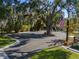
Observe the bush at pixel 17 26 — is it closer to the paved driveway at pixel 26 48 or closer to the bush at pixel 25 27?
the bush at pixel 25 27

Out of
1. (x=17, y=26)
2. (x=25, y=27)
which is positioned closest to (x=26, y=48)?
(x=17, y=26)

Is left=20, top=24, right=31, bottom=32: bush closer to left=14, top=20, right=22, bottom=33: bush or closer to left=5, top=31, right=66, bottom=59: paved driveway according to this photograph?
left=14, top=20, right=22, bottom=33: bush

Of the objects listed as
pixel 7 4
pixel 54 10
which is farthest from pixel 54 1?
pixel 7 4

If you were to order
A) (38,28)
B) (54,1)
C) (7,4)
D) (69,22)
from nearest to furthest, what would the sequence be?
(69,22), (7,4), (54,1), (38,28)

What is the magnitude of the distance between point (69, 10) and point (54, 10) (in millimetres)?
3772

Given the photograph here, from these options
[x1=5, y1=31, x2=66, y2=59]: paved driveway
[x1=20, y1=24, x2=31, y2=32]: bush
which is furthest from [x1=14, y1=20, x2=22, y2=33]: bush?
[x1=5, y1=31, x2=66, y2=59]: paved driveway

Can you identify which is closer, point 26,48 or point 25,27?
point 26,48

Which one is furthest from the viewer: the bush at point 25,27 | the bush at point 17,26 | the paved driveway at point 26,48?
the bush at point 25,27

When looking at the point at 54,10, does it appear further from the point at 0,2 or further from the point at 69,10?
the point at 0,2

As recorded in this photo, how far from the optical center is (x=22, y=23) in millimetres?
47250

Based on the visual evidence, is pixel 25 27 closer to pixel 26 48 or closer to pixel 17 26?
pixel 17 26

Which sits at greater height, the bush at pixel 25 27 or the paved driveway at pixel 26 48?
the bush at pixel 25 27

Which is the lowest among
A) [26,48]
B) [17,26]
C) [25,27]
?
[26,48]

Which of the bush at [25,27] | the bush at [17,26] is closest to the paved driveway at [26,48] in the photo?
the bush at [17,26]
